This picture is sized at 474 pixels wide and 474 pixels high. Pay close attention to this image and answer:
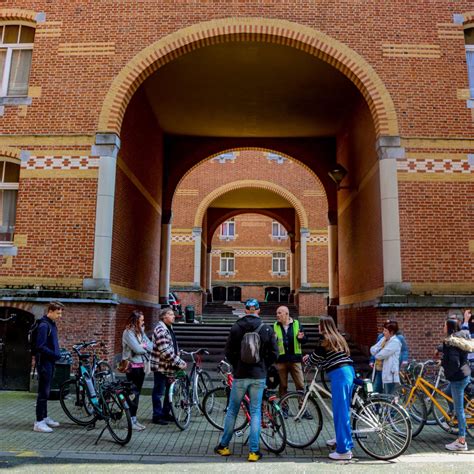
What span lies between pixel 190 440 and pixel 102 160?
6662mm

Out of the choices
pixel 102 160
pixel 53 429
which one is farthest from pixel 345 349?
pixel 102 160

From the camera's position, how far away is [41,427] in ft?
24.1

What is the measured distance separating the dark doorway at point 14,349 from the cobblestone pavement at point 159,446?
8.84 ft

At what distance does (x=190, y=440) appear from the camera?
7043 millimetres

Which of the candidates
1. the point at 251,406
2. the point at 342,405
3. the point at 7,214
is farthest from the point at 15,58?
the point at 342,405

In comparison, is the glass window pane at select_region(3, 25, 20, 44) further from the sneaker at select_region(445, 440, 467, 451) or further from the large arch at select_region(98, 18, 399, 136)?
the sneaker at select_region(445, 440, 467, 451)

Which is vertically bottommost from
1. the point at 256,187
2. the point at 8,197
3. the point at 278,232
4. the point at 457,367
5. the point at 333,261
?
the point at 457,367

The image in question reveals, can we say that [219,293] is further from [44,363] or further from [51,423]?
[44,363]

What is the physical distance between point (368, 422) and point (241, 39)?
901 cm

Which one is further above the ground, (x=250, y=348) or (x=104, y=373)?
(x=250, y=348)

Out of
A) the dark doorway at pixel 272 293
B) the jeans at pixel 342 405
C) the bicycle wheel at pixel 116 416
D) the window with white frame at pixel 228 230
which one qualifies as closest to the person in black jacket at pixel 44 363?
the bicycle wheel at pixel 116 416

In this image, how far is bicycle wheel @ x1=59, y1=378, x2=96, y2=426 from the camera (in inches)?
307

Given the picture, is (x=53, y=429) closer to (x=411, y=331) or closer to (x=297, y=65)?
(x=411, y=331)

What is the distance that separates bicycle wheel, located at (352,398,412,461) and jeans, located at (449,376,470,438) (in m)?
0.99
